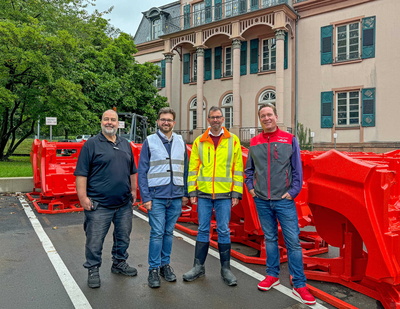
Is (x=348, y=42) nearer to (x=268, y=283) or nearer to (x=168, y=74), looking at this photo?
(x=168, y=74)

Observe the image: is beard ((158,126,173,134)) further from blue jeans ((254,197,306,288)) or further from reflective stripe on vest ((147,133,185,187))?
blue jeans ((254,197,306,288))

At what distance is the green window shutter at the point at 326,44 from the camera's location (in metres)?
19.9

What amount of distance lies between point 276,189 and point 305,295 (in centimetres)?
105

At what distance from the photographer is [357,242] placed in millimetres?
3480

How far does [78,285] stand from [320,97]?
19.5 m

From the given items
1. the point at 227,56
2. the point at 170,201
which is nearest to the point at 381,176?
the point at 170,201

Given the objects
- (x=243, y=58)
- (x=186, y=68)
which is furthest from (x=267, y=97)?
(x=186, y=68)

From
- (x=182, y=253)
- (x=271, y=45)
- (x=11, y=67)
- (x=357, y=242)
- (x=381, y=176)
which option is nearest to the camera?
(x=381, y=176)

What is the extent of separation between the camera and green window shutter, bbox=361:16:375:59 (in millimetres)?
18641

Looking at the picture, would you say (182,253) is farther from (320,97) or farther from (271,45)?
(271,45)

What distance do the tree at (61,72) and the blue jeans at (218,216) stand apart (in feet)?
39.5

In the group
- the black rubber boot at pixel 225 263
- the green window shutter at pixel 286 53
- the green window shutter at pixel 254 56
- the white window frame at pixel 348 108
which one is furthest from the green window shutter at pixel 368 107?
the black rubber boot at pixel 225 263

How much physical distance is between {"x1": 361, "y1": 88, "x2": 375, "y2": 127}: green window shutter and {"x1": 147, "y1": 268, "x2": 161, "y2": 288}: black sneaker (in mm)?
18322

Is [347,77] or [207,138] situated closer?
[207,138]
